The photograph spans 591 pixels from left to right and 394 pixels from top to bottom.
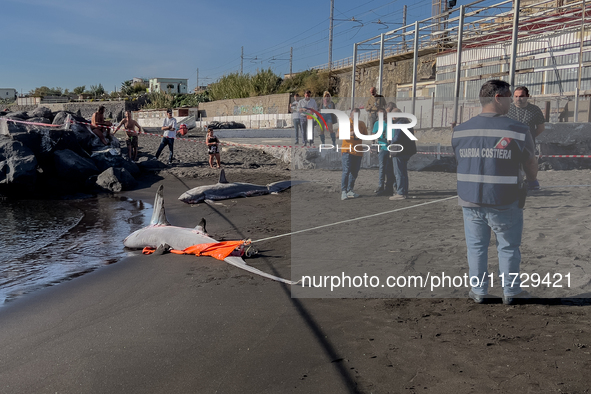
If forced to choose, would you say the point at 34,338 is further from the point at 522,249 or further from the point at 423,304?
the point at 522,249

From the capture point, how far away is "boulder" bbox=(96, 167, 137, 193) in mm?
14234

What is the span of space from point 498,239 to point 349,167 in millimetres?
5814

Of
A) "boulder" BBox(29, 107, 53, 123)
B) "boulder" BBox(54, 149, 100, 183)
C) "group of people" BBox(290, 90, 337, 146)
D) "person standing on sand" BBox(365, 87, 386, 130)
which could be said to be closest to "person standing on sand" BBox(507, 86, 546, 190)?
"person standing on sand" BBox(365, 87, 386, 130)

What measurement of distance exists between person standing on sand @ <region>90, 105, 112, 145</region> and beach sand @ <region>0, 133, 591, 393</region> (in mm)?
11617

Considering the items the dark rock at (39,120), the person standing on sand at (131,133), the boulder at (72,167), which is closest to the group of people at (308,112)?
the person standing on sand at (131,133)

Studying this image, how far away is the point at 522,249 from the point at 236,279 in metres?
3.35

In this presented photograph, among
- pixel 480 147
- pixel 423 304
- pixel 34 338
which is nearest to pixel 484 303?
pixel 423 304

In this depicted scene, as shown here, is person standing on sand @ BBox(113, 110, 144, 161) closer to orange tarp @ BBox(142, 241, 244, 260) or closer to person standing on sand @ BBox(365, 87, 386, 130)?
person standing on sand @ BBox(365, 87, 386, 130)

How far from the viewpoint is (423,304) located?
180 inches

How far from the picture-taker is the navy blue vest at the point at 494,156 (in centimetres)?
408

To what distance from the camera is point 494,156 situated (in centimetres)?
413

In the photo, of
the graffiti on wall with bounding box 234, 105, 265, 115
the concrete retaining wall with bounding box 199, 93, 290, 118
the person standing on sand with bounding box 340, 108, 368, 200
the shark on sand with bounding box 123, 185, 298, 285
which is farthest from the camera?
the graffiti on wall with bounding box 234, 105, 265, 115

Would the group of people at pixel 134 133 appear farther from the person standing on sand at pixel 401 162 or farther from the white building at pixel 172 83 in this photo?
the white building at pixel 172 83

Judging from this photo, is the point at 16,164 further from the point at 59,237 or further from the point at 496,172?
the point at 496,172
